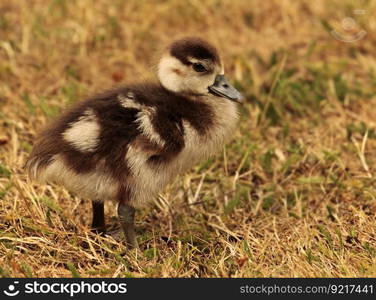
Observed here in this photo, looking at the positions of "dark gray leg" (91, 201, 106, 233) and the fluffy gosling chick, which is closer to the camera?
the fluffy gosling chick

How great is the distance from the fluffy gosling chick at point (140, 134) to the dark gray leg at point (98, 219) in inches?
5.5

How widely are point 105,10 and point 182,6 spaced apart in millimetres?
569

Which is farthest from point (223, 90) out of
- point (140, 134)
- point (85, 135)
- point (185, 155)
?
point (85, 135)

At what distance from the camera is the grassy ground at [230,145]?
276 centimetres

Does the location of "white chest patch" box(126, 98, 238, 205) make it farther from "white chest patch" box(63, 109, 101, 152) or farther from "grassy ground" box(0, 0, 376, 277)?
"grassy ground" box(0, 0, 376, 277)

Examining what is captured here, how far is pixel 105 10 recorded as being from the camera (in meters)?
5.00

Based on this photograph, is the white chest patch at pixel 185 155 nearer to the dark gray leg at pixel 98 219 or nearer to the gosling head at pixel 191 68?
the gosling head at pixel 191 68

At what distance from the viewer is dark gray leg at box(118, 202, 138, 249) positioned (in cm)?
275

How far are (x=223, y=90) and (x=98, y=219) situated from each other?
775 mm

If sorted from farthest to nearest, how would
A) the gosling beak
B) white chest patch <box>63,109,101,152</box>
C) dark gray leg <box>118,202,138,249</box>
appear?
1. the gosling beak
2. dark gray leg <box>118,202,138,249</box>
3. white chest patch <box>63,109,101,152</box>

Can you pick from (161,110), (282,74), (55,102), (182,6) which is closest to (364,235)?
(161,110)

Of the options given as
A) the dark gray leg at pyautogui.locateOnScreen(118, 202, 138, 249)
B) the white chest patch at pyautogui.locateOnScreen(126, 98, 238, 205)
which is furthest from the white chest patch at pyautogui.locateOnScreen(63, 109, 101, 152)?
the dark gray leg at pyautogui.locateOnScreen(118, 202, 138, 249)

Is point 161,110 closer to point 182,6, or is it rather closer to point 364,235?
point 364,235

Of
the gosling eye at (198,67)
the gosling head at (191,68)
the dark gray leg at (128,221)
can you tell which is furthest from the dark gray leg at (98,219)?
the gosling eye at (198,67)
